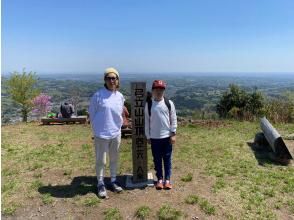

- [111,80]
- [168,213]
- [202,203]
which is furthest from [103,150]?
[202,203]

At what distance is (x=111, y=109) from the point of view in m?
4.95

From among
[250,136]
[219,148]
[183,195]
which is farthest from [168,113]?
[250,136]

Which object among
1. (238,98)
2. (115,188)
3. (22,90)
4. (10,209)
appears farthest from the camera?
(238,98)

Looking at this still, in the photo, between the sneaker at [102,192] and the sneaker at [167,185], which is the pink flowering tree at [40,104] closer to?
the sneaker at [102,192]

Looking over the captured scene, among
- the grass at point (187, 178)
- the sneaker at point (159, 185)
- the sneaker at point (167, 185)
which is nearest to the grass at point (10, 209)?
the sneaker at point (159, 185)

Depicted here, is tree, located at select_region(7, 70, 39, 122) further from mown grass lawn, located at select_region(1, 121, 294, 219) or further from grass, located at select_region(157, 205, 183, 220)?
grass, located at select_region(157, 205, 183, 220)

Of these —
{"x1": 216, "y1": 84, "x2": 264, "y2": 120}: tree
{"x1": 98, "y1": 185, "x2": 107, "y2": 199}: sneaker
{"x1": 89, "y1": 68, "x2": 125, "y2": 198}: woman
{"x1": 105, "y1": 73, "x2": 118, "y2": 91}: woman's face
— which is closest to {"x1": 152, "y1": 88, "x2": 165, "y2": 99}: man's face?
{"x1": 89, "y1": 68, "x2": 125, "y2": 198}: woman

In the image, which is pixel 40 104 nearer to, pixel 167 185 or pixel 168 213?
pixel 167 185

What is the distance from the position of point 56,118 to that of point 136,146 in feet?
28.3

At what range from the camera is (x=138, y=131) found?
5.67 meters

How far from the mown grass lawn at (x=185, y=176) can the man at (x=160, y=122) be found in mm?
758

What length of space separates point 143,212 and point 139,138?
144cm

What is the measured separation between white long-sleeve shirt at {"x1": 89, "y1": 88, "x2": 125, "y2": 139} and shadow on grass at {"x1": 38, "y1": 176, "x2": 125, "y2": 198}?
1.16 metres

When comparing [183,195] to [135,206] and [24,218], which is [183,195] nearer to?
[135,206]
